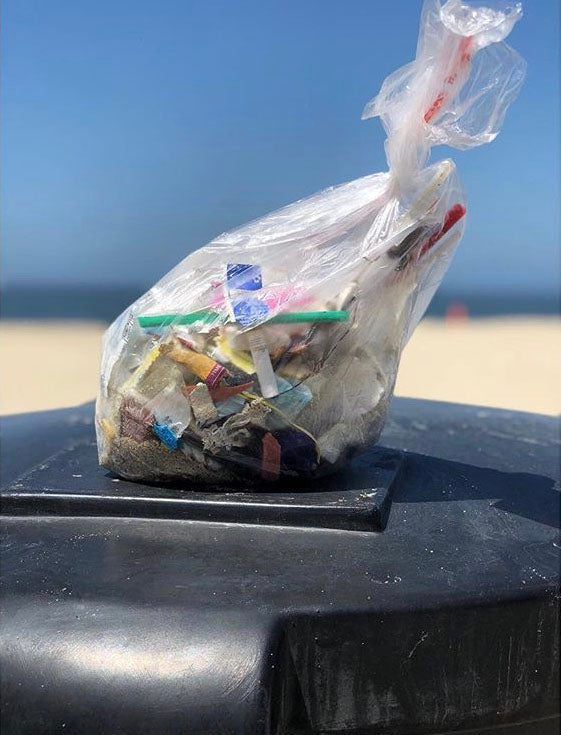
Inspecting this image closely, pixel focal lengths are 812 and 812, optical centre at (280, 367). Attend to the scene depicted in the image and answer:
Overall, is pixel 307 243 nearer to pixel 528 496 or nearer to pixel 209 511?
pixel 209 511

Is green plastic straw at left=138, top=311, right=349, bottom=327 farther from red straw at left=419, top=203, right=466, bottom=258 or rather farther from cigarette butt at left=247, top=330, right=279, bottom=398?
red straw at left=419, top=203, right=466, bottom=258

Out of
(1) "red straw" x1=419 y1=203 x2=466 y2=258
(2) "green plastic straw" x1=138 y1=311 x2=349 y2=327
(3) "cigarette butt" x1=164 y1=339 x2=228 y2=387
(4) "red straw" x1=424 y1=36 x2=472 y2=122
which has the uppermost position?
(4) "red straw" x1=424 y1=36 x2=472 y2=122

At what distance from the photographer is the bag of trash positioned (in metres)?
0.95

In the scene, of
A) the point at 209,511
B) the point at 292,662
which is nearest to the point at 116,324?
the point at 209,511

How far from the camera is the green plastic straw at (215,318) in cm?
94

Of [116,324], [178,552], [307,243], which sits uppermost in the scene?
[307,243]

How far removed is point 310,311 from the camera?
0.95 meters

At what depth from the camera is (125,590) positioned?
0.79 m

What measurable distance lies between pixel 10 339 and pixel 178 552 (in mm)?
9800

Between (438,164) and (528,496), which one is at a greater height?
(438,164)

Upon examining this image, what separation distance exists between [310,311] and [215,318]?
0.11 metres

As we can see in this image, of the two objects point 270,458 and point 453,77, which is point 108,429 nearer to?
point 270,458

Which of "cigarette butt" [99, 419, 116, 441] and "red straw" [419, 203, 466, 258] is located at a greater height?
"red straw" [419, 203, 466, 258]

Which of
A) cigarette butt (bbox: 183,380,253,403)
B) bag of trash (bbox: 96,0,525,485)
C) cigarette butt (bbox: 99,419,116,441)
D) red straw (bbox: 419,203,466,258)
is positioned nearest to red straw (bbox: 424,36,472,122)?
bag of trash (bbox: 96,0,525,485)
